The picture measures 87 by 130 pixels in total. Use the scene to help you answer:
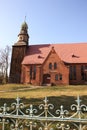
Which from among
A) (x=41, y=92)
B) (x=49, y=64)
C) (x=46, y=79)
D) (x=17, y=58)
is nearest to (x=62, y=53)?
(x=49, y=64)

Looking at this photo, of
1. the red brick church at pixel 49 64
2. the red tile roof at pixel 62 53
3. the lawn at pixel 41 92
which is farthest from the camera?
the red tile roof at pixel 62 53

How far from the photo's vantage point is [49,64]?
141ft

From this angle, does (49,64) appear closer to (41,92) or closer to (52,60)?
(52,60)

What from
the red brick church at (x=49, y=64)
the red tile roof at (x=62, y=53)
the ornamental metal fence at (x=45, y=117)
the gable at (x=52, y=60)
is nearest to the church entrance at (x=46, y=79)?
the red brick church at (x=49, y=64)

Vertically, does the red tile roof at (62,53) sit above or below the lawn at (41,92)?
above

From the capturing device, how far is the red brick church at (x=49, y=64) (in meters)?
42.2

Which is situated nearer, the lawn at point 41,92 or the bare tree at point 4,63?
the lawn at point 41,92

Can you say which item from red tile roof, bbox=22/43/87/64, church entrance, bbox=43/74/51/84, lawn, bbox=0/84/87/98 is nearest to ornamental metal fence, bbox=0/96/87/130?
lawn, bbox=0/84/87/98

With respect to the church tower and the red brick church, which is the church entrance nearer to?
the red brick church

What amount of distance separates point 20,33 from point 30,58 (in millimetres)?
8679

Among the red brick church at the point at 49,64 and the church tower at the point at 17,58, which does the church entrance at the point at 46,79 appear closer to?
the red brick church at the point at 49,64

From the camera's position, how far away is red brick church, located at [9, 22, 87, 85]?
42.2 metres

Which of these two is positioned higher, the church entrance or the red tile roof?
the red tile roof

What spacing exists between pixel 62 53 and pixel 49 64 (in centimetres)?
442
